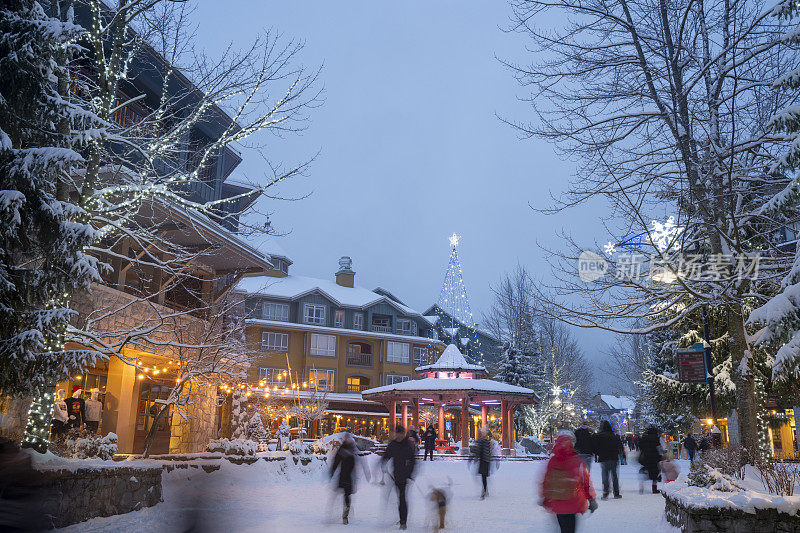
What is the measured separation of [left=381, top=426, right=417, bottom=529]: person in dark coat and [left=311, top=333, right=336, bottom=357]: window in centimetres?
3989

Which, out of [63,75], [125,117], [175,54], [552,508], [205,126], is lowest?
[552,508]

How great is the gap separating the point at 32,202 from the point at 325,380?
42.3 m

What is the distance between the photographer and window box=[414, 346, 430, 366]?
54781mm

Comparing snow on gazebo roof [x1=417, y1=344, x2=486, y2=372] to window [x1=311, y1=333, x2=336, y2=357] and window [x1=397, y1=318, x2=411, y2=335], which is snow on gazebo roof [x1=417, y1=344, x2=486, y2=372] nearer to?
window [x1=311, y1=333, x2=336, y2=357]

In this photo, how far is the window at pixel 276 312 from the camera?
160 feet

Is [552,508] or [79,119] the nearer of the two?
[552,508]

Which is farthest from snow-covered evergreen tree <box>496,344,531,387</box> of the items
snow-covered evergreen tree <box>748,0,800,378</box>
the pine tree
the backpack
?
the backpack

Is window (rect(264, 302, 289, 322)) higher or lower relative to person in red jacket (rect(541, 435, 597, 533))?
higher

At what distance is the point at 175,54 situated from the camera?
10812mm

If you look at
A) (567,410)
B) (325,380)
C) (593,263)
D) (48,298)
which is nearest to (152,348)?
(48,298)

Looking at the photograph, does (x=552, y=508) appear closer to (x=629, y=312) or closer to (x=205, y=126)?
(x=629, y=312)

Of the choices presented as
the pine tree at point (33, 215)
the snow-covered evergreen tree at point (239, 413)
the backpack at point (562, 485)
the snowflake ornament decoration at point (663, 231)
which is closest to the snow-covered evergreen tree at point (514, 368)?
the snow-covered evergreen tree at point (239, 413)

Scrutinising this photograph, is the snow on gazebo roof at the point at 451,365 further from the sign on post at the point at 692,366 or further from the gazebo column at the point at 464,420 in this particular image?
the sign on post at the point at 692,366

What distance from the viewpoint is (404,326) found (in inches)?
2160
